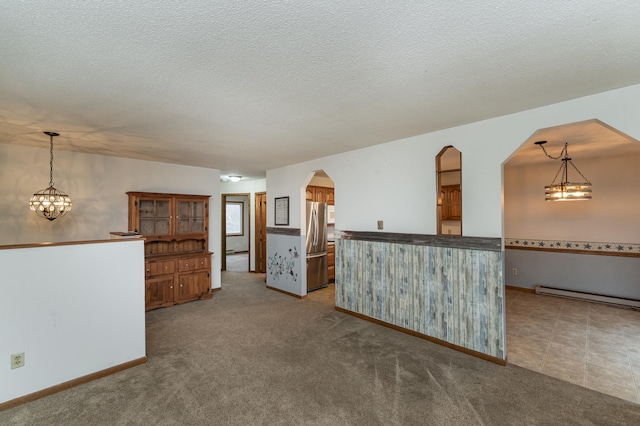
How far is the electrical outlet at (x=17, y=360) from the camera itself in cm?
235

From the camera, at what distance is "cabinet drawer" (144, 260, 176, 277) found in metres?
4.52

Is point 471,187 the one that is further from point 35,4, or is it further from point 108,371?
point 108,371

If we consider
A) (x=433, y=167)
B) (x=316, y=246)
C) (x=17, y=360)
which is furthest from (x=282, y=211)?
(x=17, y=360)

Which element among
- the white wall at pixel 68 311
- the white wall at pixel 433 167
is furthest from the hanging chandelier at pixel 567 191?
the white wall at pixel 68 311

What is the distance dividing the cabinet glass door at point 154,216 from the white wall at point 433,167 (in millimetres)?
2759

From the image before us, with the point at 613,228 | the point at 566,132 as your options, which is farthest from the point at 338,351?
the point at 613,228

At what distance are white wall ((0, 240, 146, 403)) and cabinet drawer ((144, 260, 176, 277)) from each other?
170 cm

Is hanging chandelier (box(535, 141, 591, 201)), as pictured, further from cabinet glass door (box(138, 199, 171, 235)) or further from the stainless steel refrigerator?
cabinet glass door (box(138, 199, 171, 235))

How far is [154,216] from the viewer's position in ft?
15.9

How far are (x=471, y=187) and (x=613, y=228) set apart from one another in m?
3.80

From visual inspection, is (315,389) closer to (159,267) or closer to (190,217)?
(159,267)

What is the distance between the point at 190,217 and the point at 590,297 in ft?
23.6

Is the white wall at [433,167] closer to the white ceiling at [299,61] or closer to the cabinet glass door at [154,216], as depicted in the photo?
the white ceiling at [299,61]

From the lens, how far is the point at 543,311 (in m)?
4.36
